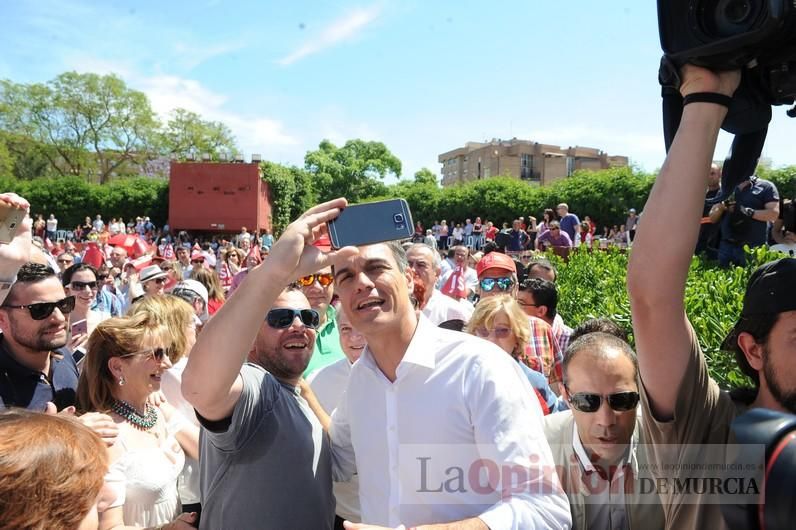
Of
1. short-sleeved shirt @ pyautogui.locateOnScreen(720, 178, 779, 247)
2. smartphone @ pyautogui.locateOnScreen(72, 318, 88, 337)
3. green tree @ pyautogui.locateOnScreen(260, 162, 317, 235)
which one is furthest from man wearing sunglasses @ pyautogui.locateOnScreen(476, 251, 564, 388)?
green tree @ pyautogui.locateOnScreen(260, 162, 317, 235)

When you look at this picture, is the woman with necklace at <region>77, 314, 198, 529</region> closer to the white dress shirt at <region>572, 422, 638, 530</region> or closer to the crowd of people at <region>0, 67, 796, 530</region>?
the crowd of people at <region>0, 67, 796, 530</region>

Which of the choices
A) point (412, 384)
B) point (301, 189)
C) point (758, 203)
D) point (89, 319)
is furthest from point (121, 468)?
point (301, 189)

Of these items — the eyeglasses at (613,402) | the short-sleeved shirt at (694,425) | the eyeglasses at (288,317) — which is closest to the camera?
the short-sleeved shirt at (694,425)

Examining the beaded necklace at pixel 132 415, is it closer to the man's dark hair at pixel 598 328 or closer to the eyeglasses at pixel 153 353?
the eyeglasses at pixel 153 353

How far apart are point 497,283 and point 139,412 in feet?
12.5

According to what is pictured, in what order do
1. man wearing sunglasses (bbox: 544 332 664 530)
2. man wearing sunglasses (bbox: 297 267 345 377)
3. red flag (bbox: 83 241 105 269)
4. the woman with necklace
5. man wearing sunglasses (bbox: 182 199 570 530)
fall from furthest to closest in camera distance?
red flag (bbox: 83 241 105 269)
man wearing sunglasses (bbox: 297 267 345 377)
the woman with necklace
man wearing sunglasses (bbox: 544 332 664 530)
man wearing sunglasses (bbox: 182 199 570 530)

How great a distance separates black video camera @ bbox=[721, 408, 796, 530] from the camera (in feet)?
3.55

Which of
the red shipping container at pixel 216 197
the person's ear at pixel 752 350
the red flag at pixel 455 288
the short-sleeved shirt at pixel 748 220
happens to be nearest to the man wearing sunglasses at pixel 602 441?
the person's ear at pixel 752 350

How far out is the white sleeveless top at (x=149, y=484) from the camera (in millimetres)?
2793

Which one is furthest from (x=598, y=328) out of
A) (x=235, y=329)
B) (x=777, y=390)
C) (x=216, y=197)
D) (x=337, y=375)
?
(x=216, y=197)

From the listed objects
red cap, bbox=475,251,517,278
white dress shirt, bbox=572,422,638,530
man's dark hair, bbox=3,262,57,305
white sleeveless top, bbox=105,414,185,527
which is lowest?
white sleeveless top, bbox=105,414,185,527

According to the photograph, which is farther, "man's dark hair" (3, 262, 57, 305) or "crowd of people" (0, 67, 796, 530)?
"man's dark hair" (3, 262, 57, 305)

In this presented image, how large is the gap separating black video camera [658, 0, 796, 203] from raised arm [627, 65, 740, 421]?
0.05 metres

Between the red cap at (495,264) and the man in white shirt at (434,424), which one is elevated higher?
the red cap at (495,264)
